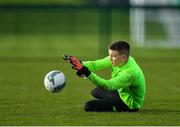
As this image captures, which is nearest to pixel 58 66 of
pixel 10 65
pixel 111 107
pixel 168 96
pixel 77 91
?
pixel 10 65

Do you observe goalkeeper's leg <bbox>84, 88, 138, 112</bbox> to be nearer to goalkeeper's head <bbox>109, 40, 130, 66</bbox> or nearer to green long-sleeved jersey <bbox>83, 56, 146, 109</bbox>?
green long-sleeved jersey <bbox>83, 56, 146, 109</bbox>

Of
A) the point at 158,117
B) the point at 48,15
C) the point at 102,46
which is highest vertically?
the point at 48,15

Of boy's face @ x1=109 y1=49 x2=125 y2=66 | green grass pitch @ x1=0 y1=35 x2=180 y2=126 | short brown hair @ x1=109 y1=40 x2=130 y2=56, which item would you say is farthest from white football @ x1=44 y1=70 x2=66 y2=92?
short brown hair @ x1=109 y1=40 x2=130 y2=56

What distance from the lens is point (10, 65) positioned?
2403 centimetres

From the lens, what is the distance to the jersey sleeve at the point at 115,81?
1198cm

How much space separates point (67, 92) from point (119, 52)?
14.9 ft

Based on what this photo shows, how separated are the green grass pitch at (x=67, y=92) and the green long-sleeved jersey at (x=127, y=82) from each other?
27cm

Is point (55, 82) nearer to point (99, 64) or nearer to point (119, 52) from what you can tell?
point (99, 64)

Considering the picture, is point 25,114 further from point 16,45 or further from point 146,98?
point 16,45

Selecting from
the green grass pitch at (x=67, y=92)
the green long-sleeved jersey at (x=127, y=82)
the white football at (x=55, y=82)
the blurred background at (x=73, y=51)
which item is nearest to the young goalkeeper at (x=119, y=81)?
the green long-sleeved jersey at (x=127, y=82)

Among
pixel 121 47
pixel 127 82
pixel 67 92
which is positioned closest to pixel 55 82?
pixel 127 82

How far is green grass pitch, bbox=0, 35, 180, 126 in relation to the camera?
11906 mm

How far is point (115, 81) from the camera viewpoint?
39.9ft

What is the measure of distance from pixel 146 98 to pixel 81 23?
101 ft
